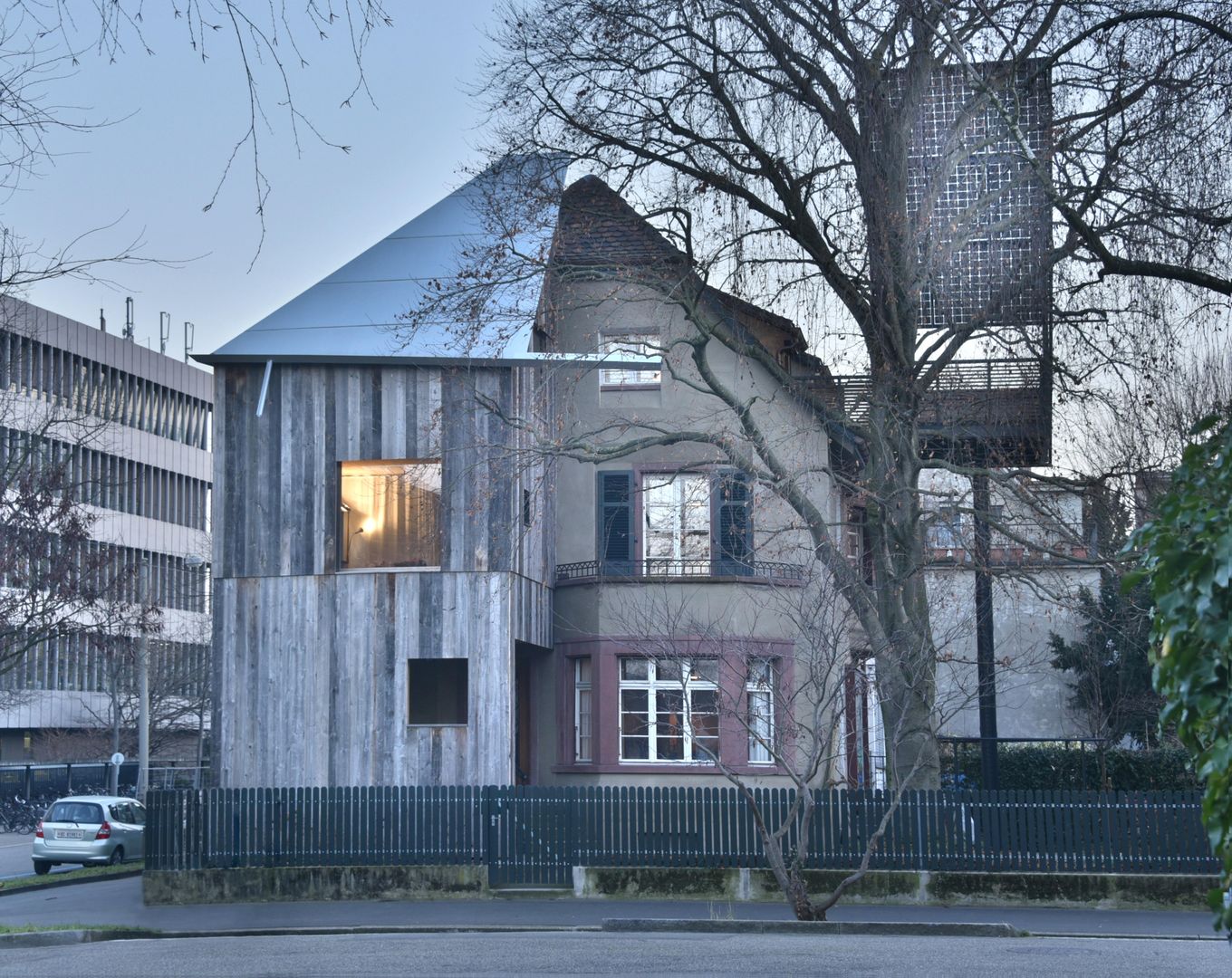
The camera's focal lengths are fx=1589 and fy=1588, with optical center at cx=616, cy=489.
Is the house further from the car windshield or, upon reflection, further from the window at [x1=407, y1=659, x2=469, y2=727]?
the car windshield

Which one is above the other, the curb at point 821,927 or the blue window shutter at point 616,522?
the blue window shutter at point 616,522

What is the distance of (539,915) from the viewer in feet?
66.1

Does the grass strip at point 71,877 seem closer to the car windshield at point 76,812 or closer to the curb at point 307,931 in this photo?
the car windshield at point 76,812

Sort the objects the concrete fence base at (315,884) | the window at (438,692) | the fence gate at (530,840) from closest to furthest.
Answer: the concrete fence base at (315,884), the fence gate at (530,840), the window at (438,692)

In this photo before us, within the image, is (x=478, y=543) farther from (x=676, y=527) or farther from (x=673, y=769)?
(x=673, y=769)

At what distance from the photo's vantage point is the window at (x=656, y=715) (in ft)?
92.4

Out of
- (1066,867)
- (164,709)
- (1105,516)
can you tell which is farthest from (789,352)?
(164,709)

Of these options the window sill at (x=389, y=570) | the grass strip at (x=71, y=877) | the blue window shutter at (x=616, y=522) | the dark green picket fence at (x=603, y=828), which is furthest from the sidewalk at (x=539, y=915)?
the blue window shutter at (x=616, y=522)

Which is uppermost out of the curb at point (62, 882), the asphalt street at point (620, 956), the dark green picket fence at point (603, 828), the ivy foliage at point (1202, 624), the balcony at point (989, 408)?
the balcony at point (989, 408)

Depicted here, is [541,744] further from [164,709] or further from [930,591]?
[164,709]

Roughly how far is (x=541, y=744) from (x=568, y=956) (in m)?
14.4

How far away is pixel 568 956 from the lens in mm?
15305

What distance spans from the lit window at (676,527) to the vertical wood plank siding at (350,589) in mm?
3214

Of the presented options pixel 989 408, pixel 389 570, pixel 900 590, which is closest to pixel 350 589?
pixel 389 570
